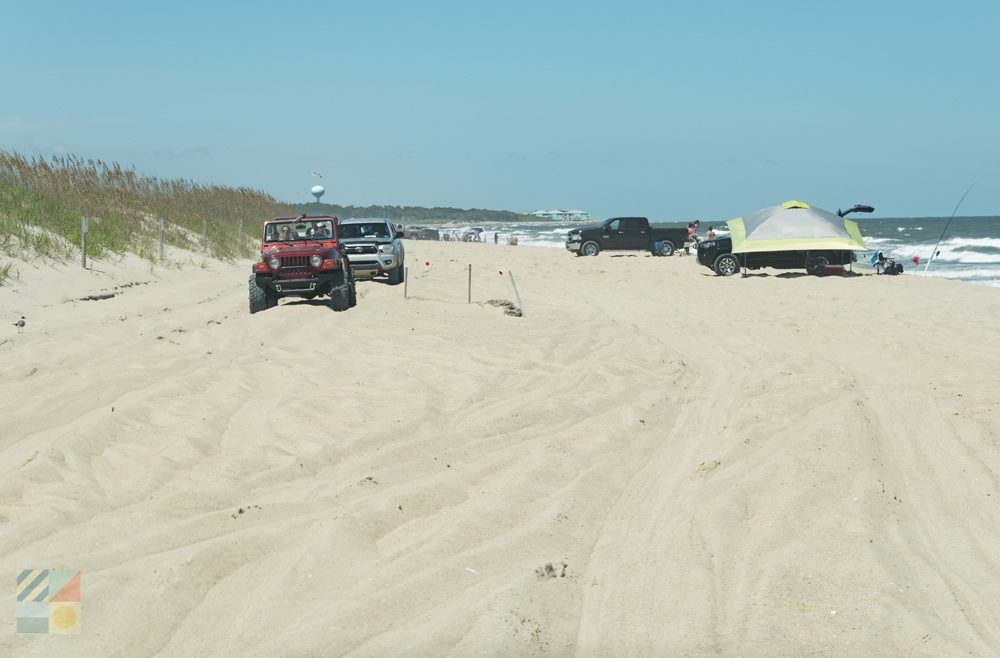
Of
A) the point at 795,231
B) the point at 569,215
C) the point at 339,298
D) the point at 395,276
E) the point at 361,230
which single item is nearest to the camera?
the point at 339,298

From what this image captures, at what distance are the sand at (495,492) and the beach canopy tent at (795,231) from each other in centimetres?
1227

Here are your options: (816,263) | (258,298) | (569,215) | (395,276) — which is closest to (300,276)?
(258,298)

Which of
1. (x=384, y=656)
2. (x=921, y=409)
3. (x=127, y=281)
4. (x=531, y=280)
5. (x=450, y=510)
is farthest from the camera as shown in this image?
(x=531, y=280)

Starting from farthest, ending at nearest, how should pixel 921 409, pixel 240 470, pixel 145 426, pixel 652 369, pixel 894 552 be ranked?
pixel 652 369 → pixel 921 409 → pixel 145 426 → pixel 240 470 → pixel 894 552

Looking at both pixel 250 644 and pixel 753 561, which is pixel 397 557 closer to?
pixel 250 644

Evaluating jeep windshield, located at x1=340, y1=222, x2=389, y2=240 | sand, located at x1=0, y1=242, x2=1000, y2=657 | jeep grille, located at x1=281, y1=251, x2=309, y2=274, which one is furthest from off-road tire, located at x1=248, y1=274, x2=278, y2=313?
jeep windshield, located at x1=340, y1=222, x2=389, y2=240

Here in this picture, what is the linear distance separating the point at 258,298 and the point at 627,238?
23.2 m

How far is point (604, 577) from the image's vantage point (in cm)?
547

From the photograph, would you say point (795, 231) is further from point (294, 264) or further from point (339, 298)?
point (294, 264)

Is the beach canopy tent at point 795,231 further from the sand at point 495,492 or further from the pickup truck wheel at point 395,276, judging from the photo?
the sand at point 495,492

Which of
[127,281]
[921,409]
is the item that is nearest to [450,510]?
[921,409]

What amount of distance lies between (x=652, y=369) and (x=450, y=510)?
6.06 meters

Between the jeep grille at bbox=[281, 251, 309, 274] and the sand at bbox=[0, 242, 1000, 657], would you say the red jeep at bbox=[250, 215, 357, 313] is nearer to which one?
the jeep grille at bbox=[281, 251, 309, 274]

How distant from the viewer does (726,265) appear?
91.6ft
